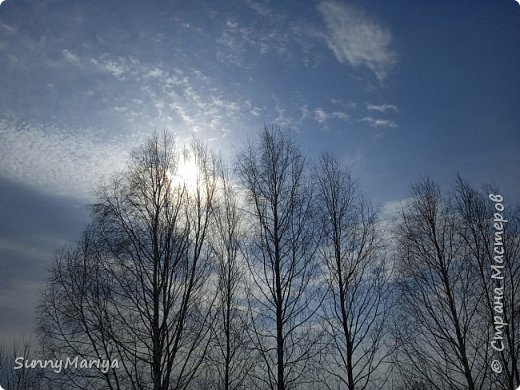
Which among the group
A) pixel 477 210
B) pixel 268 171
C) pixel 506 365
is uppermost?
pixel 268 171

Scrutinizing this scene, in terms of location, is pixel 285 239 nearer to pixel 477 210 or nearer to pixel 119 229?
pixel 119 229

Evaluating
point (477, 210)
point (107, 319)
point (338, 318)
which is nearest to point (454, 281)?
point (477, 210)

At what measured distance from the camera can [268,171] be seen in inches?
423

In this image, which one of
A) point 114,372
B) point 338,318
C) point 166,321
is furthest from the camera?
point 338,318

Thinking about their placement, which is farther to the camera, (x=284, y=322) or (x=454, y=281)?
(x=454, y=281)

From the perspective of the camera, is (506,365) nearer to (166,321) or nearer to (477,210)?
(477,210)

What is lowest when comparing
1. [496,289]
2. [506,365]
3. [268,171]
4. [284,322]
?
[506,365]

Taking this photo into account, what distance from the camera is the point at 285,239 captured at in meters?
9.82

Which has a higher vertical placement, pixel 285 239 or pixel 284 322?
pixel 285 239

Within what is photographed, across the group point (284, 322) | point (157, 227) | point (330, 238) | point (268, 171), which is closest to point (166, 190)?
point (157, 227)

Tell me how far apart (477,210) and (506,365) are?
15.6ft

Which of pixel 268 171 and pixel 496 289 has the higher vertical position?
pixel 268 171

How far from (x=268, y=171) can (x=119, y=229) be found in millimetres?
4726

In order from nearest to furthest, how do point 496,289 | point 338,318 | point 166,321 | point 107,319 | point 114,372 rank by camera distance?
point 166,321 < point 107,319 < point 114,372 < point 496,289 < point 338,318
